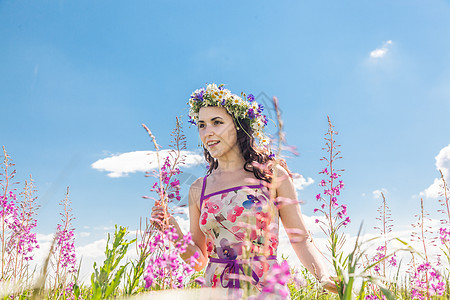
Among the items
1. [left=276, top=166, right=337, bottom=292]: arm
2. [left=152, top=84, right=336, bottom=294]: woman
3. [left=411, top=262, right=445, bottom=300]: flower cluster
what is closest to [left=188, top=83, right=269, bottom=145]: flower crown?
[left=152, top=84, right=336, bottom=294]: woman

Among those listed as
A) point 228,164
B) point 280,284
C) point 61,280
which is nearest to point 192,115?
point 228,164

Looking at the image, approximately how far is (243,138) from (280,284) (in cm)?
326

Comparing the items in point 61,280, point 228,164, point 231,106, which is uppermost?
point 231,106

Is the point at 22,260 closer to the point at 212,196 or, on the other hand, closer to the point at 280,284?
the point at 212,196

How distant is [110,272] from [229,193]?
6.81 feet

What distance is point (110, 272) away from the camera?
5.87 ft

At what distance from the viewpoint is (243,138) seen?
4219mm

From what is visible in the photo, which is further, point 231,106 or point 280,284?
point 231,106

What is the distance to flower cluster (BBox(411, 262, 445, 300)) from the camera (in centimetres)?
321

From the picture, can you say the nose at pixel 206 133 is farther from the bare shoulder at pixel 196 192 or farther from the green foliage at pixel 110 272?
the green foliage at pixel 110 272

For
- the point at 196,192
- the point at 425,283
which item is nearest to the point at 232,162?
the point at 196,192

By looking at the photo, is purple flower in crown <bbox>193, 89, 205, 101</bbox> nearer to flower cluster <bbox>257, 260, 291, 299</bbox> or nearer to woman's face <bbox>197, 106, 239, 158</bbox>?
woman's face <bbox>197, 106, 239, 158</bbox>

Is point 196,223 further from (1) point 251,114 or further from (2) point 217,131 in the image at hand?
(1) point 251,114

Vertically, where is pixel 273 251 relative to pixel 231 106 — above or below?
below
